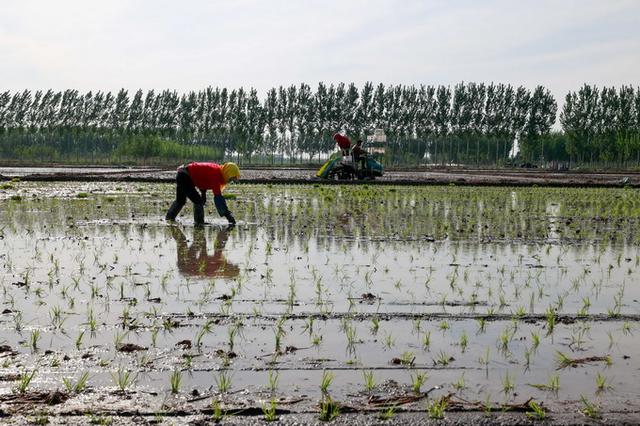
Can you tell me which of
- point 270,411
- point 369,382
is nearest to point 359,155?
point 369,382

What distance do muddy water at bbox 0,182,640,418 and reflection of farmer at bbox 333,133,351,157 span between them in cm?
1791

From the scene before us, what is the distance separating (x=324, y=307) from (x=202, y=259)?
3.56m

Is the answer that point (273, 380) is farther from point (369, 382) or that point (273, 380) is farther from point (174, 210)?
point (174, 210)

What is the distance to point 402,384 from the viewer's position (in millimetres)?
4871

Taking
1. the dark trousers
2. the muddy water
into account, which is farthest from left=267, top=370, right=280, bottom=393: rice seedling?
the dark trousers

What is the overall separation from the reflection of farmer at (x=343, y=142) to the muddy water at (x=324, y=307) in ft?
58.8

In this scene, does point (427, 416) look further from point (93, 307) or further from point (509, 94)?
point (509, 94)

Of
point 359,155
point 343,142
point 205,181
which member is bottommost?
point 205,181

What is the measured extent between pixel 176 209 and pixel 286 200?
23.6 ft

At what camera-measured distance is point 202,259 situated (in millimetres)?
10242

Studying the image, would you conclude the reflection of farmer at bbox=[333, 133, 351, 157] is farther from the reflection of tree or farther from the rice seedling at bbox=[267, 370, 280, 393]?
the rice seedling at bbox=[267, 370, 280, 393]

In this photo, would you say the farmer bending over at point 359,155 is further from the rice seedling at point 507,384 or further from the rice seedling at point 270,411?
the rice seedling at point 270,411

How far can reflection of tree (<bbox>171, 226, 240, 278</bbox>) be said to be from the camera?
9.14 meters

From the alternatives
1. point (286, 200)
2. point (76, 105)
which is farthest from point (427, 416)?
point (76, 105)
